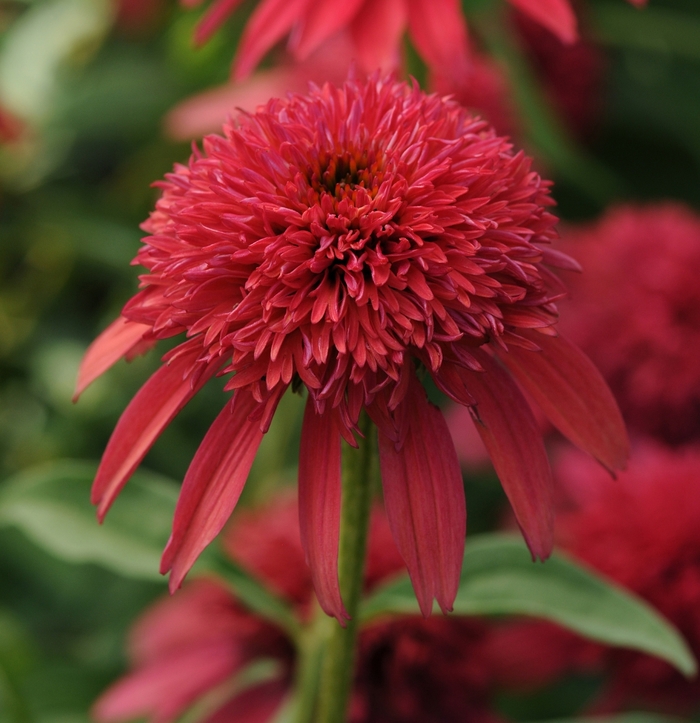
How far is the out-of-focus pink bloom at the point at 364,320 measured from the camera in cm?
36

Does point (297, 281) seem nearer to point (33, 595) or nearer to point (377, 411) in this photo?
point (377, 411)

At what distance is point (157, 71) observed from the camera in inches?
49.4

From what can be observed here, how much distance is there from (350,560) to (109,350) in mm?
148

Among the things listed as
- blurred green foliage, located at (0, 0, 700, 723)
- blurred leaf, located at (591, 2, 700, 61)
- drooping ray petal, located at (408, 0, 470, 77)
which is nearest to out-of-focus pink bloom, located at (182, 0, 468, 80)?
drooping ray petal, located at (408, 0, 470, 77)

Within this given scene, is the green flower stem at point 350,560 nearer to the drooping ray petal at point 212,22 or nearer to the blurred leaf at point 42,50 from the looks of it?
the drooping ray petal at point 212,22

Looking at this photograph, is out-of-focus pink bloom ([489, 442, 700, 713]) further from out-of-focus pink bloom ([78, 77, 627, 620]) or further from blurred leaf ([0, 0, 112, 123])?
blurred leaf ([0, 0, 112, 123])

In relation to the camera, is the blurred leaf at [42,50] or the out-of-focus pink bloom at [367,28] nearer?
the out-of-focus pink bloom at [367,28]

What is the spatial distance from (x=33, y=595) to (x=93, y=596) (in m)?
0.08

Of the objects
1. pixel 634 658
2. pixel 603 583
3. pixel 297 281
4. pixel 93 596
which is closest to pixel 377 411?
pixel 297 281

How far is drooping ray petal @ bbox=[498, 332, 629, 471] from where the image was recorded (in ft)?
1.36

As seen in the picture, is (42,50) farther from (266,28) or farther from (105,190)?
(266,28)

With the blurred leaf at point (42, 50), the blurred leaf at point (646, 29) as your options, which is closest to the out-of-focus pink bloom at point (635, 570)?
the blurred leaf at point (646, 29)

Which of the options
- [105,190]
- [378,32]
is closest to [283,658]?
[378,32]

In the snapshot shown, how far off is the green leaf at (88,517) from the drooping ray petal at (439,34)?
1.03ft
